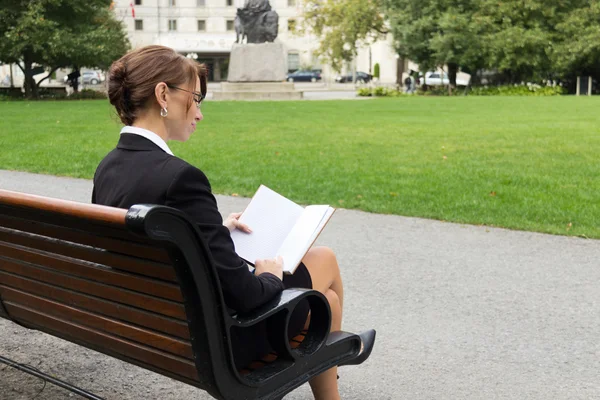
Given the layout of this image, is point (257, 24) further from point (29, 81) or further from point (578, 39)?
point (578, 39)

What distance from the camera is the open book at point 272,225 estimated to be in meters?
3.05

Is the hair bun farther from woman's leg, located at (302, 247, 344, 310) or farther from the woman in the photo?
woman's leg, located at (302, 247, 344, 310)

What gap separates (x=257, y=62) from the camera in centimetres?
3666

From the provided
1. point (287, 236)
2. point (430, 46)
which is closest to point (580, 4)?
point (430, 46)

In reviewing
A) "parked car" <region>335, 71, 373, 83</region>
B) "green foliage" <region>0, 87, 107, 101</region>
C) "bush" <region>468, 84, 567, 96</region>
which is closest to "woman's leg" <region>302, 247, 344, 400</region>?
"green foliage" <region>0, 87, 107, 101</region>

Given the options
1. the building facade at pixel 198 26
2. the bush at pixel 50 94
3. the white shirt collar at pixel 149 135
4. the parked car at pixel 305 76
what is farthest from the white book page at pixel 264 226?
the building facade at pixel 198 26

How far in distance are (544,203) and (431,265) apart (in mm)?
3072

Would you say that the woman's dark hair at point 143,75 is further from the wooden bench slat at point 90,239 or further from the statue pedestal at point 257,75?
the statue pedestal at point 257,75

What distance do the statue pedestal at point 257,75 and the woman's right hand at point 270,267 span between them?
33831mm

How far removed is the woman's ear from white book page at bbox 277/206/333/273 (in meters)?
0.69

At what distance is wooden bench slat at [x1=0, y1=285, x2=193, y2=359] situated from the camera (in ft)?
8.19

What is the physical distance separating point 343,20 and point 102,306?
51737mm

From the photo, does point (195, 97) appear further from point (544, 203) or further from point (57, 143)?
point (57, 143)

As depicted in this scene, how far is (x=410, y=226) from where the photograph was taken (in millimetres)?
7590
